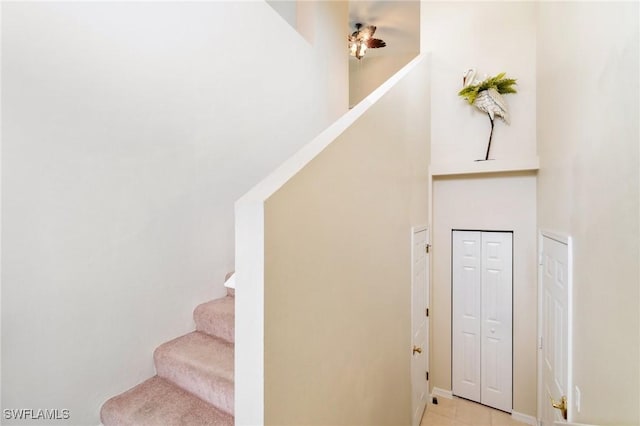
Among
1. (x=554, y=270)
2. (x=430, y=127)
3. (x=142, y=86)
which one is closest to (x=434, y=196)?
(x=430, y=127)

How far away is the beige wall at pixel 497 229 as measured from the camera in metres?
3.11

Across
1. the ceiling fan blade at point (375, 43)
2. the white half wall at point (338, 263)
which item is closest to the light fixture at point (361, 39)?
the ceiling fan blade at point (375, 43)

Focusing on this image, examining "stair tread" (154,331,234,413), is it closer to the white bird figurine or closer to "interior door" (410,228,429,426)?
"interior door" (410,228,429,426)

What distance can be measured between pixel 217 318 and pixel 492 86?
125 inches

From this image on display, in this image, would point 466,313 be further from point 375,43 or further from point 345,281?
point 375,43

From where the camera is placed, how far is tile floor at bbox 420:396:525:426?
314cm

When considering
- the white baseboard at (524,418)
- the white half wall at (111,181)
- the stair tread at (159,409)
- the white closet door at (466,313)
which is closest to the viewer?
the white half wall at (111,181)

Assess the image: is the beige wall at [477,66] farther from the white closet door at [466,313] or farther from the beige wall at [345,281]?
the beige wall at [345,281]

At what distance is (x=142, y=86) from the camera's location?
1.82 m

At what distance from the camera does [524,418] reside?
3145mm

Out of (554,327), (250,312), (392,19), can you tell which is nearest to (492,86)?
(554,327)

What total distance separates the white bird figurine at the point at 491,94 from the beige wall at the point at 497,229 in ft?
1.48

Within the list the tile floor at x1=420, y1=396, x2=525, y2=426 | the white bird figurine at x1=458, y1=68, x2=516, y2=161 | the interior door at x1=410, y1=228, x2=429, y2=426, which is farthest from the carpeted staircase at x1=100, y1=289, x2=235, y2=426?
the white bird figurine at x1=458, y1=68, x2=516, y2=161

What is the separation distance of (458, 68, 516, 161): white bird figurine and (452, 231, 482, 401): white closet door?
1024mm
